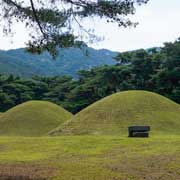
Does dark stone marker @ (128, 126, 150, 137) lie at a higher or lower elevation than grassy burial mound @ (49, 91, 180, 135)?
lower

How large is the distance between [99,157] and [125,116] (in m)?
16.2

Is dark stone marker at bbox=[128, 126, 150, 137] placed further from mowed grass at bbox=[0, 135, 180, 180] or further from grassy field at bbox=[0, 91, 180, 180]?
mowed grass at bbox=[0, 135, 180, 180]

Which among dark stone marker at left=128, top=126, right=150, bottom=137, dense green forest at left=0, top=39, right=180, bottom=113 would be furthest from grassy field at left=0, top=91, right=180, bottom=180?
dense green forest at left=0, top=39, right=180, bottom=113

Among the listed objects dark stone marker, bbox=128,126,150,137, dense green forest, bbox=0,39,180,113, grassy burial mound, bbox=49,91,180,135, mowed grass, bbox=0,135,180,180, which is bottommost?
mowed grass, bbox=0,135,180,180

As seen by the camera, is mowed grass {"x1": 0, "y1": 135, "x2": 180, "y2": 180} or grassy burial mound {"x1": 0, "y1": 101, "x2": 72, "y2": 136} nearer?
mowed grass {"x1": 0, "y1": 135, "x2": 180, "y2": 180}

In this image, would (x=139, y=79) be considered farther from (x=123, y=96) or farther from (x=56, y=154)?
(x=56, y=154)

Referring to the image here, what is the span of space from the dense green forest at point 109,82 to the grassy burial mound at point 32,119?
12887 mm

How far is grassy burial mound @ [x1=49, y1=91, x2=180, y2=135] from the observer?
32.5m

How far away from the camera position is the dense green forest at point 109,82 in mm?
53312

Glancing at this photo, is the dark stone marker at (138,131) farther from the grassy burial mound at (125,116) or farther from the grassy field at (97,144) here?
the grassy burial mound at (125,116)

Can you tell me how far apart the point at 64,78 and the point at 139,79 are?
18567 millimetres

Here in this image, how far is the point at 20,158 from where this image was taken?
724 inches

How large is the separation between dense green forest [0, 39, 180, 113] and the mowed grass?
101 ft

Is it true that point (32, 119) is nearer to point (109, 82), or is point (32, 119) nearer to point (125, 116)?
point (125, 116)
